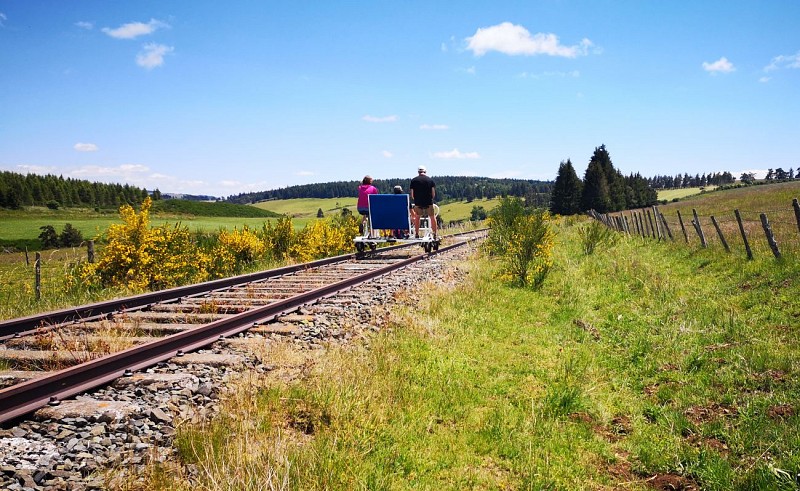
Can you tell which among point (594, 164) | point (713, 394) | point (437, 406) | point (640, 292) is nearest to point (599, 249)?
point (640, 292)

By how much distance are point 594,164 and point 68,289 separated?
260ft

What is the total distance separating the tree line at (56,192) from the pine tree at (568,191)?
10128 cm

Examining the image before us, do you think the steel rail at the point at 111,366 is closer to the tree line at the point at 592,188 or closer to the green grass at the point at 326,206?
the tree line at the point at 592,188

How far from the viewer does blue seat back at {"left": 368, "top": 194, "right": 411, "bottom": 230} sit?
13320 millimetres

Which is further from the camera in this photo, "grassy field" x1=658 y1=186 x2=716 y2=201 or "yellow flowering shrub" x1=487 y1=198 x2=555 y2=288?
"grassy field" x1=658 y1=186 x2=716 y2=201

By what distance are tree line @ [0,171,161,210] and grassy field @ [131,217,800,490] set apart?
133 metres

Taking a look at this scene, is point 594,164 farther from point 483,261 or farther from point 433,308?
point 433,308

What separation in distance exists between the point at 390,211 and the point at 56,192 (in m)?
157

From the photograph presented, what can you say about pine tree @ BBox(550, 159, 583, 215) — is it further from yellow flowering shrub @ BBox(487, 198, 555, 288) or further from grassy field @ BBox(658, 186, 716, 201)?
yellow flowering shrub @ BBox(487, 198, 555, 288)

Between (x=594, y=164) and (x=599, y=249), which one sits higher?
(x=594, y=164)

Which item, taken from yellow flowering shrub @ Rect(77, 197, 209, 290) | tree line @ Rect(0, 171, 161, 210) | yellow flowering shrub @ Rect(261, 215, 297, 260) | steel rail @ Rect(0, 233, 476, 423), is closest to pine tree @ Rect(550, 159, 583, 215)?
yellow flowering shrub @ Rect(261, 215, 297, 260)

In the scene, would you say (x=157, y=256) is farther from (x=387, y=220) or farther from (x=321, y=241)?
(x=321, y=241)

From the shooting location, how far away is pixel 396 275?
988 cm

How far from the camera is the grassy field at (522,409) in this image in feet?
9.72
